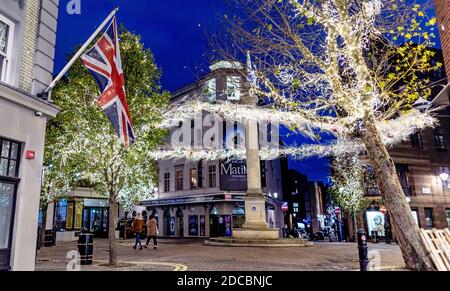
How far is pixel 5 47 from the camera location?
31.6ft

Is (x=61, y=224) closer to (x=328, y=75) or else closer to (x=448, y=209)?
(x=328, y=75)

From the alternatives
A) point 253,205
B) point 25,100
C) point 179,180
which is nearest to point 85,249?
point 25,100

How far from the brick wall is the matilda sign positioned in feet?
82.8

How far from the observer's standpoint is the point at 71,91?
485 inches

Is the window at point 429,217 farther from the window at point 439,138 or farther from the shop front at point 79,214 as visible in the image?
the shop front at point 79,214

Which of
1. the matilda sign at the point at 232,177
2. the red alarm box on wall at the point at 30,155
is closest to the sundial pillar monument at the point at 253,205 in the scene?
the red alarm box on wall at the point at 30,155

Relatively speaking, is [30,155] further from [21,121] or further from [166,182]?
[166,182]

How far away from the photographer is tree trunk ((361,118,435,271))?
8555 mm

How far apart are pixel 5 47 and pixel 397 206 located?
10834 mm

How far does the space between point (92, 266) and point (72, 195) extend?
987 inches

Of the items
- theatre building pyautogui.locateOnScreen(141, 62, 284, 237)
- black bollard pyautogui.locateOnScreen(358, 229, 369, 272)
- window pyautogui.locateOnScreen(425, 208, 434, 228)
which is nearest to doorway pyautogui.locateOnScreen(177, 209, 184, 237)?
theatre building pyautogui.locateOnScreen(141, 62, 284, 237)

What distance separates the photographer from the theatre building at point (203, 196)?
112ft

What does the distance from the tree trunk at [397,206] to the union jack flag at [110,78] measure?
639 cm
